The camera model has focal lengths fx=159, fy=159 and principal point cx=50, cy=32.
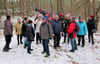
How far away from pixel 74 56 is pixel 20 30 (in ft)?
13.4

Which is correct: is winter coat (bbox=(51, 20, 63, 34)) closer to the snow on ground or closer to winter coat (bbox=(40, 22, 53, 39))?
the snow on ground

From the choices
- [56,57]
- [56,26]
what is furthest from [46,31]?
[56,26]

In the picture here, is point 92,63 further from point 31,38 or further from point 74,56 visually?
point 31,38

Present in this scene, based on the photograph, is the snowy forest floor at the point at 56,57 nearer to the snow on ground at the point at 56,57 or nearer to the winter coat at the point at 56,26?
the snow on ground at the point at 56,57

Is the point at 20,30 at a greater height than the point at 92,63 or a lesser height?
greater

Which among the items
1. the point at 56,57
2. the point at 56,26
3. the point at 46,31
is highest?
the point at 56,26

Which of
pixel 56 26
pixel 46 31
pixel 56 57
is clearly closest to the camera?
pixel 46 31

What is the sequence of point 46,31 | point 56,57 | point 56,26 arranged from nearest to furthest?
point 46,31 < point 56,57 < point 56,26

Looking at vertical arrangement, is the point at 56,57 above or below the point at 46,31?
below

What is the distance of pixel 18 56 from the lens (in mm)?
7887

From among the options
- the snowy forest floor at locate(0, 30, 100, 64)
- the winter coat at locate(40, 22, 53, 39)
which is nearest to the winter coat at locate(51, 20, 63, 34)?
the snowy forest floor at locate(0, 30, 100, 64)

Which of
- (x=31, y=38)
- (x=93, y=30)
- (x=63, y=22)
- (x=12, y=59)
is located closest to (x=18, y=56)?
(x=12, y=59)

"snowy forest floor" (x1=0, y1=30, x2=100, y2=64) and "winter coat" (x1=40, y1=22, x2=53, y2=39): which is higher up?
"winter coat" (x1=40, y1=22, x2=53, y2=39)

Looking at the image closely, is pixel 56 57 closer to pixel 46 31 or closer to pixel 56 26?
pixel 46 31
